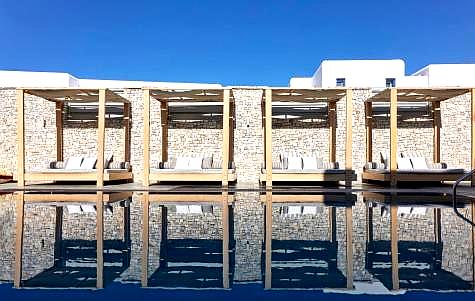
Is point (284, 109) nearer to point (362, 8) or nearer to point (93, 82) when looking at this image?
Answer: point (362, 8)

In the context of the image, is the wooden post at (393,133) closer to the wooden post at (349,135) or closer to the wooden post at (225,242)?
the wooden post at (349,135)

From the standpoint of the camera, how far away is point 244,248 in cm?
462

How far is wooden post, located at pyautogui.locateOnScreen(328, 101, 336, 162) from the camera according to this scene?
588 inches

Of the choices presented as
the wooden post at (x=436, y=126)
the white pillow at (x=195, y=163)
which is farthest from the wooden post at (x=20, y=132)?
the wooden post at (x=436, y=126)

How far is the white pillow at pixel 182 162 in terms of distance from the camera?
13984 millimetres

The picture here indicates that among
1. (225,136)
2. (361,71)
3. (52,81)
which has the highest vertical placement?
(361,71)

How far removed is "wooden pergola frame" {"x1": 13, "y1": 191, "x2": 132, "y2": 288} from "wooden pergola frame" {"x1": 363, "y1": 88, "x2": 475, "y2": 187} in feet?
22.0

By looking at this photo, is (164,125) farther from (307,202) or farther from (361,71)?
(361,71)

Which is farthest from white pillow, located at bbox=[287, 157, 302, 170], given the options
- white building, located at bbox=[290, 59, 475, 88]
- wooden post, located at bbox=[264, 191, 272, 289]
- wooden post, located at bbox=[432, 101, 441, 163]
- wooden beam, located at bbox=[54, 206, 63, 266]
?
white building, located at bbox=[290, 59, 475, 88]

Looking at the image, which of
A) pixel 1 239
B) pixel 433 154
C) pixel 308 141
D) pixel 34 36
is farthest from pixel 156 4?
pixel 1 239

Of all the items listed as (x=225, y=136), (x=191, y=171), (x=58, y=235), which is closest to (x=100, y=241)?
(x=58, y=235)

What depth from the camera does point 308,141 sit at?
15609 mm

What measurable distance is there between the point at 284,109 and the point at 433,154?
16.3 feet

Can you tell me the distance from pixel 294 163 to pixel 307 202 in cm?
521
